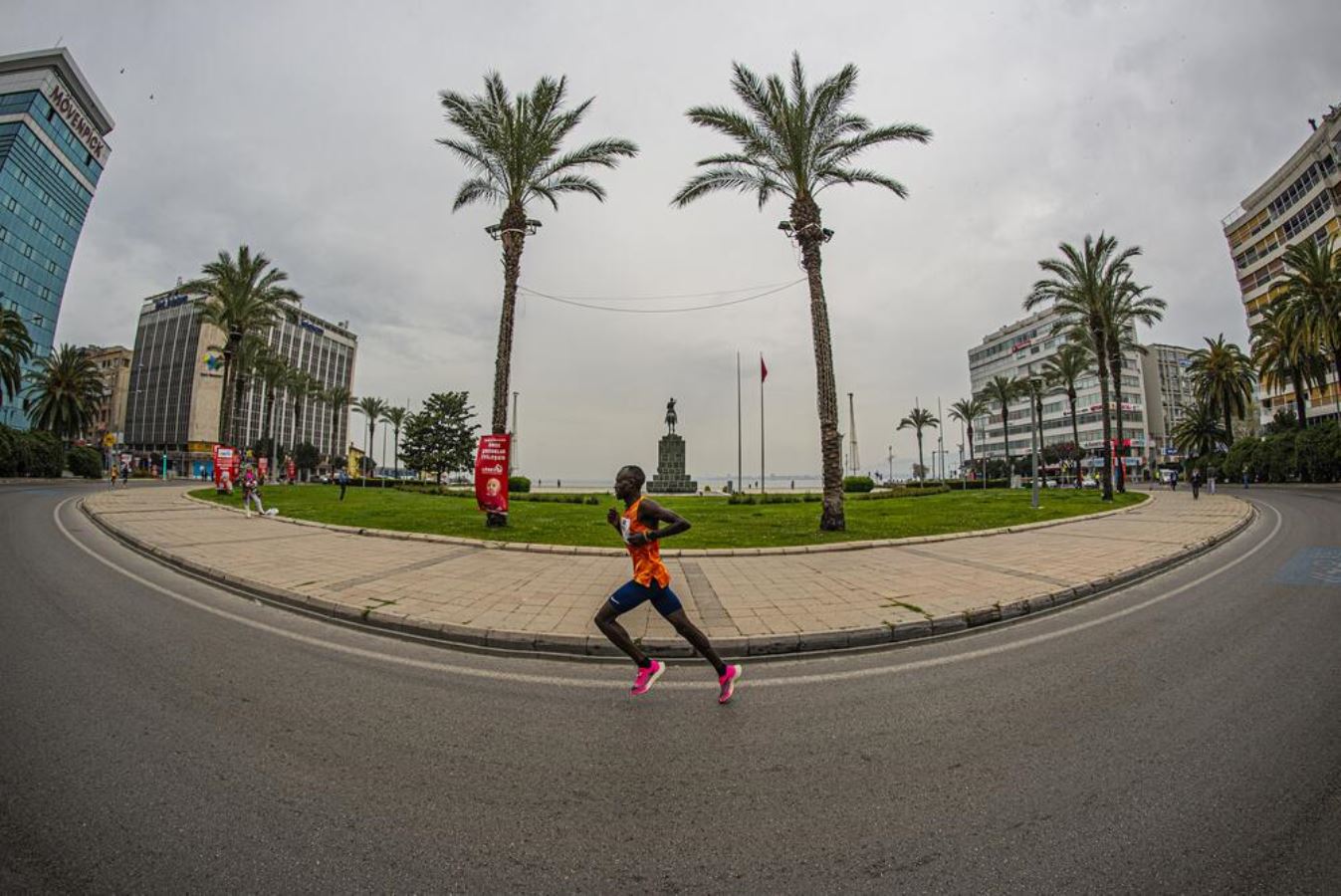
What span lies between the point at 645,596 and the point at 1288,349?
5227 centimetres

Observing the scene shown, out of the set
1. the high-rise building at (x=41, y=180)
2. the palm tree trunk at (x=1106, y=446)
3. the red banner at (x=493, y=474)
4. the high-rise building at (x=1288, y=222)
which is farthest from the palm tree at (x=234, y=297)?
the high-rise building at (x=1288, y=222)

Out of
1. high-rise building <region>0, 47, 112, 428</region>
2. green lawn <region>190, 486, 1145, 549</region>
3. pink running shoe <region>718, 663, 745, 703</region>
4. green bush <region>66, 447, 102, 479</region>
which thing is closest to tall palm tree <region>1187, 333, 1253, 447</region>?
green lawn <region>190, 486, 1145, 549</region>

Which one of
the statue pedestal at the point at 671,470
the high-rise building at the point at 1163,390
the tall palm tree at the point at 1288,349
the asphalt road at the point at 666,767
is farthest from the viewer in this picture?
the high-rise building at the point at 1163,390

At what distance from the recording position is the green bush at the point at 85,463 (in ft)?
155

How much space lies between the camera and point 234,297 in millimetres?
28109

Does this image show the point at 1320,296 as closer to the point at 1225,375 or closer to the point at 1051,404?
the point at 1225,375

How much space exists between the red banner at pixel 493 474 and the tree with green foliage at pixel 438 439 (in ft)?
97.9

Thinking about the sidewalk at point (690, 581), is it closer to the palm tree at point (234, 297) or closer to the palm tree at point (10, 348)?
the palm tree at point (234, 297)

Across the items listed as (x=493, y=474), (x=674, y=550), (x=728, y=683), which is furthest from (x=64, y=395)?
(x=728, y=683)

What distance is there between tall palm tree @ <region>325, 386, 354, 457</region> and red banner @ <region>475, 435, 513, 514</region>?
58406mm

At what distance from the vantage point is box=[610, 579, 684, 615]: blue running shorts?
13.8 ft

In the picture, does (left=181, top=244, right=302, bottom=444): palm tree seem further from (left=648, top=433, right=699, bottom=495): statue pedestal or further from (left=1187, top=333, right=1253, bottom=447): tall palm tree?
(left=1187, top=333, right=1253, bottom=447): tall palm tree

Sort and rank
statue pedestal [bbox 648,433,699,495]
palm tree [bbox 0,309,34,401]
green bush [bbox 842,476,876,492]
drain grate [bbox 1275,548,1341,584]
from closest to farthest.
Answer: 1. drain grate [bbox 1275,548,1341,584]
2. green bush [bbox 842,476,876,492]
3. palm tree [bbox 0,309,34,401]
4. statue pedestal [bbox 648,433,699,495]

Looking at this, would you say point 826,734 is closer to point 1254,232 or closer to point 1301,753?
point 1301,753
